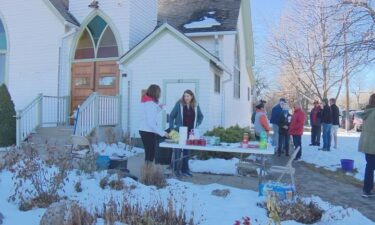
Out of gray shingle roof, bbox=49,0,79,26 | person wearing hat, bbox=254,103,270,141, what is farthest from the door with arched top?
person wearing hat, bbox=254,103,270,141

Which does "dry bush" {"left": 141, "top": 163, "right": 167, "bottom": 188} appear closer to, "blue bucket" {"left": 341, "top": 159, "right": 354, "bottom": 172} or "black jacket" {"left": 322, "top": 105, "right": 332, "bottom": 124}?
"blue bucket" {"left": 341, "top": 159, "right": 354, "bottom": 172}

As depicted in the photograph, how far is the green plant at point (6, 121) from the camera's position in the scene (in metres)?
13.1

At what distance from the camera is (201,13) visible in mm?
16141

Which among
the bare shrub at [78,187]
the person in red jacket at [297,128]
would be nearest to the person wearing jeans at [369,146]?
the person in red jacket at [297,128]

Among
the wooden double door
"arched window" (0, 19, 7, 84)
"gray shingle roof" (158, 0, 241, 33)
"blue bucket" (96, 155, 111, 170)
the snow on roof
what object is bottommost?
"blue bucket" (96, 155, 111, 170)

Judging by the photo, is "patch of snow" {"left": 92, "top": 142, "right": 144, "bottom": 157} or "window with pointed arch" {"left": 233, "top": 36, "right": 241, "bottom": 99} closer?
"patch of snow" {"left": 92, "top": 142, "right": 144, "bottom": 157}

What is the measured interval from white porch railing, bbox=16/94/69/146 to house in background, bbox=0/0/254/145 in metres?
0.04

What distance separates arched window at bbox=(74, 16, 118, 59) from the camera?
14625 mm

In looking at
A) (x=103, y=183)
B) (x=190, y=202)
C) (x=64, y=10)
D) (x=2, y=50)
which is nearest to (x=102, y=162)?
(x=103, y=183)

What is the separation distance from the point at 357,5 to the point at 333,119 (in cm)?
486

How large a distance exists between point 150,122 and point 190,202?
2.16 metres

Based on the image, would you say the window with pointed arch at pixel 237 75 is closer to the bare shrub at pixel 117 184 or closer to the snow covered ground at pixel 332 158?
the snow covered ground at pixel 332 158

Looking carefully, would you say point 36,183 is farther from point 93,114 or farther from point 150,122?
point 93,114

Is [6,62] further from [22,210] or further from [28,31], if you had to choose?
[22,210]
